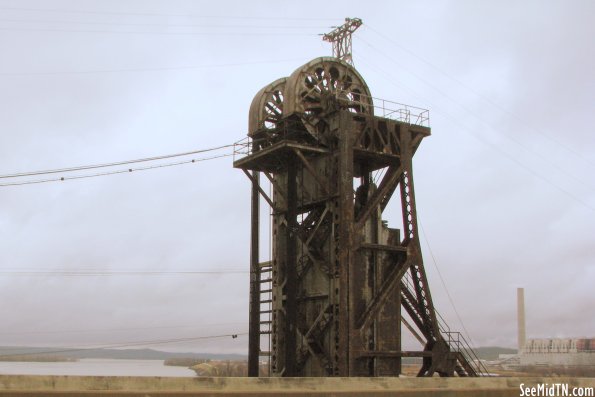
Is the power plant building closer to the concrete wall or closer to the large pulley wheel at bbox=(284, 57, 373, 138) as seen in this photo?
the large pulley wheel at bbox=(284, 57, 373, 138)

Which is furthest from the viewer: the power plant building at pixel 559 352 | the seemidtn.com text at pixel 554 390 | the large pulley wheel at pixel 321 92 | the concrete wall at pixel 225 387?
the power plant building at pixel 559 352

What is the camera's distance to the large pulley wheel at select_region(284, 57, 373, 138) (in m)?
26.7

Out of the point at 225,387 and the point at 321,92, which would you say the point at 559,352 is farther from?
the point at 225,387

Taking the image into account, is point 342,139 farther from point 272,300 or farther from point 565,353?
point 565,353

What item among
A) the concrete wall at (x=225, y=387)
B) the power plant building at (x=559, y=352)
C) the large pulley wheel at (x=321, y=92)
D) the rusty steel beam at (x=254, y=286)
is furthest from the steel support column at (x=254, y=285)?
the power plant building at (x=559, y=352)

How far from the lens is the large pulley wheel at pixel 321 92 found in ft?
87.5

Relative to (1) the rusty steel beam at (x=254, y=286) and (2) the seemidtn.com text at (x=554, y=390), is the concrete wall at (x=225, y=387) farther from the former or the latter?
(1) the rusty steel beam at (x=254, y=286)

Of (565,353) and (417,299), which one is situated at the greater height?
(417,299)

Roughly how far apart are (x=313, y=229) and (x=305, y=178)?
237cm

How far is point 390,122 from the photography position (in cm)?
2734

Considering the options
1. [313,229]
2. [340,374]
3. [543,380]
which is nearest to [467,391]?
[543,380]

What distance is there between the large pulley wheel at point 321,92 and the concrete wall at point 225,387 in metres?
11.7

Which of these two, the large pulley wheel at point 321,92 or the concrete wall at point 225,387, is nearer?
the concrete wall at point 225,387

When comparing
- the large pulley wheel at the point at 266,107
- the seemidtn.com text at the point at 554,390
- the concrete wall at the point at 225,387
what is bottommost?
the seemidtn.com text at the point at 554,390
